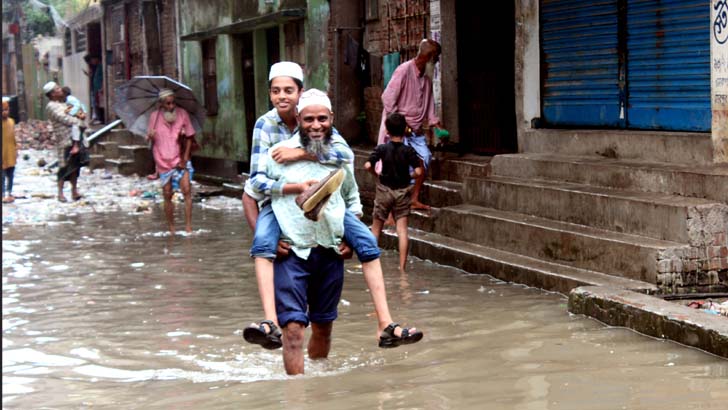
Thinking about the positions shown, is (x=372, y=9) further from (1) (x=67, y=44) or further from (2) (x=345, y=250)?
(1) (x=67, y=44)

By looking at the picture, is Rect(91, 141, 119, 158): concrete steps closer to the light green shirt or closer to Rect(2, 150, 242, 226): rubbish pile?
Rect(2, 150, 242, 226): rubbish pile

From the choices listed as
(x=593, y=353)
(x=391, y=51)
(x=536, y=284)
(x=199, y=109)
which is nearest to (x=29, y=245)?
(x=199, y=109)

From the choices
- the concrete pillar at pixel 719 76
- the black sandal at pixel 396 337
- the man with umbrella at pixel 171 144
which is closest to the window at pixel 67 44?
the man with umbrella at pixel 171 144

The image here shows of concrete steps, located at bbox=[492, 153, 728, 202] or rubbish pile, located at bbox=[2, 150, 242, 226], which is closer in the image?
concrete steps, located at bbox=[492, 153, 728, 202]

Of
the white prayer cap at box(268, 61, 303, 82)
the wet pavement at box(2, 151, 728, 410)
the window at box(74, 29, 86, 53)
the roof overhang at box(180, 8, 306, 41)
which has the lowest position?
the wet pavement at box(2, 151, 728, 410)

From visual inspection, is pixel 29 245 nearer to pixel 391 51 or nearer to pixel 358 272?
pixel 358 272

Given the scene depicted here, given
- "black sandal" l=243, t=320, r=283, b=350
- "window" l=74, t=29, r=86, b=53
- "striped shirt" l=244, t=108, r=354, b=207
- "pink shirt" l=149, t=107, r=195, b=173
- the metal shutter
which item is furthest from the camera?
"window" l=74, t=29, r=86, b=53

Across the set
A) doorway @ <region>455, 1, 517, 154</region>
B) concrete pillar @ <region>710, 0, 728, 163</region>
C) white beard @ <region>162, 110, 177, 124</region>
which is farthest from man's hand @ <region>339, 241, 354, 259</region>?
white beard @ <region>162, 110, 177, 124</region>

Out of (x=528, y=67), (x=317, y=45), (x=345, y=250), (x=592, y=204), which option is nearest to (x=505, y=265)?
(x=592, y=204)

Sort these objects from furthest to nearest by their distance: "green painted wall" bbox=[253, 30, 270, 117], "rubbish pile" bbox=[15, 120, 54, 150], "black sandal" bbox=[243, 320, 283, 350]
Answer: "rubbish pile" bbox=[15, 120, 54, 150] < "green painted wall" bbox=[253, 30, 270, 117] < "black sandal" bbox=[243, 320, 283, 350]

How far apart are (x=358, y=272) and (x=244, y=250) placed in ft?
6.84

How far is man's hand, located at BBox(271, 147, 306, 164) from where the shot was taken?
16.9 feet

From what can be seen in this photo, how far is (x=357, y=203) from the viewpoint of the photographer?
18.0ft

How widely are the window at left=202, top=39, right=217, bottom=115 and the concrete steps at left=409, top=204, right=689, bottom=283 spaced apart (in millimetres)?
11890
